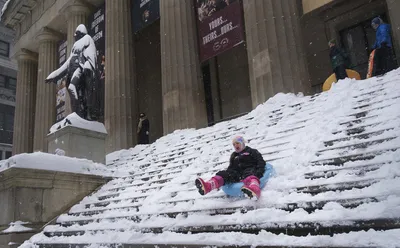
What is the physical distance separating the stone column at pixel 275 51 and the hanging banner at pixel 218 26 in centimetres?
57

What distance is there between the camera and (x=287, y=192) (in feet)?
12.9

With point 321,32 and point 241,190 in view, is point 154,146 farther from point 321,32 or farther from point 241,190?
point 321,32

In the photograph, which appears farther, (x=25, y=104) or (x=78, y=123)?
(x=25, y=104)

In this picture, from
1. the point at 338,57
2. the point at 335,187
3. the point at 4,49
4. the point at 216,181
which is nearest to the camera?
the point at 335,187

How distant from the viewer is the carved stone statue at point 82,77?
9.00 meters

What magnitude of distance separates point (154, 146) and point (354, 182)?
7290 millimetres

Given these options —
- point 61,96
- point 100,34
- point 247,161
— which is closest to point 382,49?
point 247,161

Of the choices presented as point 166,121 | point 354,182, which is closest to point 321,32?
point 166,121

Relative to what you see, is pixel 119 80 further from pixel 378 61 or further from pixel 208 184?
pixel 208 184

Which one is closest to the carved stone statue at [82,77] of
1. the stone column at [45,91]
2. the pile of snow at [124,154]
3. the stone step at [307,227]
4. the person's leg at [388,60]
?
the pile of snow at [124,154]

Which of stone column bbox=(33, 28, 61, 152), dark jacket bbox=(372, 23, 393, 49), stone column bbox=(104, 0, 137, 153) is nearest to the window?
stone column bbox=(33, 28, 61, 152)

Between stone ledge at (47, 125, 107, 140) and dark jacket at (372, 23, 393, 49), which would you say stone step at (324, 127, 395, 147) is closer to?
dark jacket at (372, 23, 393, 49)

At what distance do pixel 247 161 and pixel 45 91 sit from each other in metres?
18.0

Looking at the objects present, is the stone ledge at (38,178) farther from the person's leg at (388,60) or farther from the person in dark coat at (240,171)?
the person's leg at (388,60)
